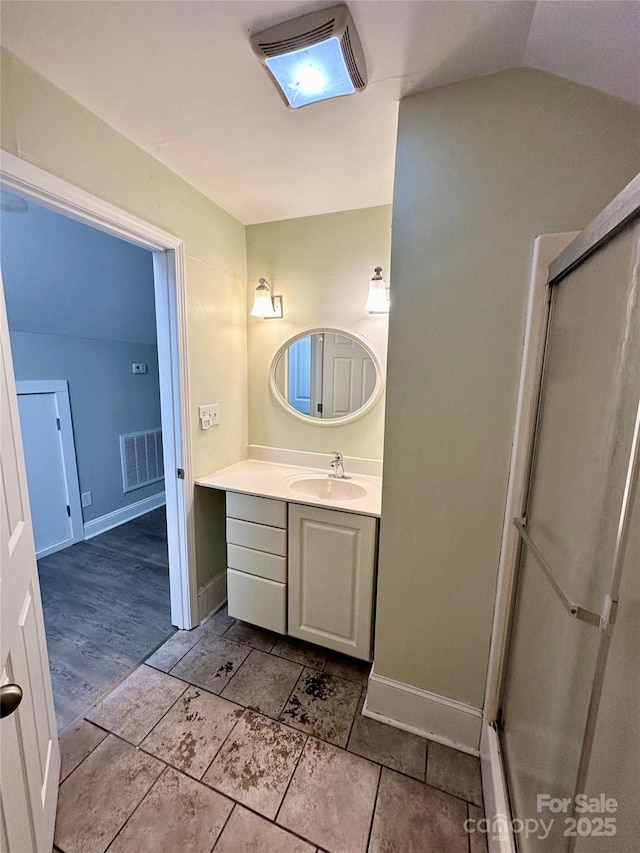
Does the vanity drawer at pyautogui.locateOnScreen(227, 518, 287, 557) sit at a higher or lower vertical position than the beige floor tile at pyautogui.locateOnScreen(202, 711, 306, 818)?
higher

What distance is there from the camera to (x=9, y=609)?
32.2 inches

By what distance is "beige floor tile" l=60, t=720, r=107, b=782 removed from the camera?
1.24 m

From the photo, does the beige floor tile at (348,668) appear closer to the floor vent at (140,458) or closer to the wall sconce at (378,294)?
the wall sconce at (378,294)

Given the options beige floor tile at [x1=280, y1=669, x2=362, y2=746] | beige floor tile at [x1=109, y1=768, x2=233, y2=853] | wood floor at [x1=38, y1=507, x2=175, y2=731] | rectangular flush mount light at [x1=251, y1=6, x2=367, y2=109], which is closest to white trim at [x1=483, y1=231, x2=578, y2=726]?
beige floor tile at [x1=280, y1=669, x2=362, y2=746]

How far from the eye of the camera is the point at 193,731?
136 centimetres

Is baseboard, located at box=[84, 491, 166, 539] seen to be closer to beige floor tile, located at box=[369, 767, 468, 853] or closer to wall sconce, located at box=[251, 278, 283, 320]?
wall sconce, located at box=[251, 278, 283, 320]

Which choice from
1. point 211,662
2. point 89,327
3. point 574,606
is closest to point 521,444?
point 574,606

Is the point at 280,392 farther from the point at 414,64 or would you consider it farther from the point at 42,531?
the point at 42,531

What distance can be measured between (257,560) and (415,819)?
3.56 ft

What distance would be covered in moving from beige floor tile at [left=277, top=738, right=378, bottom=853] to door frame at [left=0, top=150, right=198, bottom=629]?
38.1 inches

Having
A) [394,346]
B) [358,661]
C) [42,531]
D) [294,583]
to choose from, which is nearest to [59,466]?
[42,531]

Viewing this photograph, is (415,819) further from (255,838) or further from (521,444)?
(521,444)

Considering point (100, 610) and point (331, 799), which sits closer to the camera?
point (331, 799)

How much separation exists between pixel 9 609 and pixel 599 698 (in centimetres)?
127
